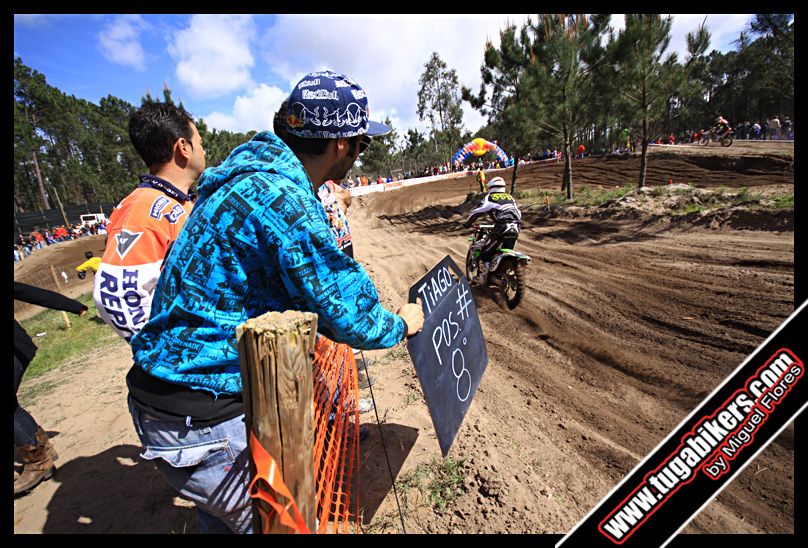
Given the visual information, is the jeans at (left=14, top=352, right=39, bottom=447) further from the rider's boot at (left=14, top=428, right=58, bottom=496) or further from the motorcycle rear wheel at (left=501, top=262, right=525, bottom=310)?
the motorcycle rear wheel at (left=501, top=262, right=525, bottom=310)

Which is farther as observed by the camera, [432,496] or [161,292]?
[432,496]

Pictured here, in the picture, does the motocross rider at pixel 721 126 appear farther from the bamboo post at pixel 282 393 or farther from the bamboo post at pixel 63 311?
the bamboo post at pixel 63 311

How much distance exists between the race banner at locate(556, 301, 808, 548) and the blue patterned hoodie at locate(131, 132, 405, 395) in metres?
1.45

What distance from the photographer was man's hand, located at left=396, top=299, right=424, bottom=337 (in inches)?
68.7

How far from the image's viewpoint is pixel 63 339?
738cm

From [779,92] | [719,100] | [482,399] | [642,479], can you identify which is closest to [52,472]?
[482,399]

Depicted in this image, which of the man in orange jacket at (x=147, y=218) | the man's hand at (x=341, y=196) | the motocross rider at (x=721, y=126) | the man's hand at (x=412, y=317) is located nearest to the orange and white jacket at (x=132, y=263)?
the man in orange jacket at (x=147, y=218)

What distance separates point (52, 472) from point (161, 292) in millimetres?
3390

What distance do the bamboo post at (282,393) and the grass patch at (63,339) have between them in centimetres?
692

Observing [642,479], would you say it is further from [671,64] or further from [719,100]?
[719,100]

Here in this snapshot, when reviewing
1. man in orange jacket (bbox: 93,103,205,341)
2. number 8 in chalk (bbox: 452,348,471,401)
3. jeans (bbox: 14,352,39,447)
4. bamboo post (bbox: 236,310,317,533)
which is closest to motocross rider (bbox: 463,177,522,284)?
number 8 in chalk (bbox: 452,348,471,401)

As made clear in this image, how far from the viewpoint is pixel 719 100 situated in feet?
124

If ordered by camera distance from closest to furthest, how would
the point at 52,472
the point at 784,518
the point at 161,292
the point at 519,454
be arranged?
the point at 161,292 → the point at 784,518 → the point at 519,454 → the point at 52,472
